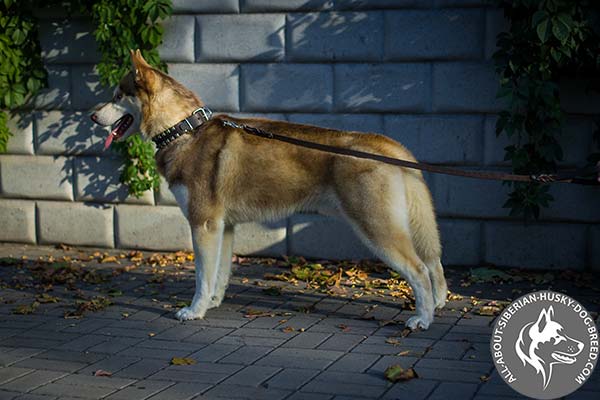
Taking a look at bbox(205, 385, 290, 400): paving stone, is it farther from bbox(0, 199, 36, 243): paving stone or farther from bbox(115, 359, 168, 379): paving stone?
bbox(0, 199, 36, 243): paving stone

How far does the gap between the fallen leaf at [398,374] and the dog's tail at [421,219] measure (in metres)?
1.36

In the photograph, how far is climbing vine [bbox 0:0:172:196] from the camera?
27.8ft

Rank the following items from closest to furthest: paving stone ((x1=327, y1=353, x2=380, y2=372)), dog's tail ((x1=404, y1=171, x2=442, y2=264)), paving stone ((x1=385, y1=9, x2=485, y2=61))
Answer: paving stone ((x1=327, y1=353, x2=380, y2=372))
dog's tail ((x1=404, y1=171, x2=442, y2=264))
paving stone ((x1=385, y1=9, x2=485, y2=61))

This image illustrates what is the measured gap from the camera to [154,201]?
8.82 meters

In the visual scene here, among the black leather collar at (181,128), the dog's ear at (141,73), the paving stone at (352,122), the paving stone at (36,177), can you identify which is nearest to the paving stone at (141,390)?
the black leather collar at (181,128)

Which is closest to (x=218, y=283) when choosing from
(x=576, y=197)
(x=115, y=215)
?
(x=115, y=215)

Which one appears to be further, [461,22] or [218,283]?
[461,22]

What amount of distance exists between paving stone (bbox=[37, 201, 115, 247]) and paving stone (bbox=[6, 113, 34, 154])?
1.81 ft

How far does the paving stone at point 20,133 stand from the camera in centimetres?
915

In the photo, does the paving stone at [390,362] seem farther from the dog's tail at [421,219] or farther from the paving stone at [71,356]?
the paving stone at [71,356]

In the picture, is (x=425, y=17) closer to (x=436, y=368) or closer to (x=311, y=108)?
(x=311, y=108)

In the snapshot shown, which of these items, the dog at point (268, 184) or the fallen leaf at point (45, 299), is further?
the fallen leaf at point (45, 299)

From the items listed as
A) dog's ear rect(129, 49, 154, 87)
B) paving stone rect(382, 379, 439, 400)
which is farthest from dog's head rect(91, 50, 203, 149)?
paving stone rect(382, 379, 439, 400)

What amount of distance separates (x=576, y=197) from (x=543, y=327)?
3025 mm
